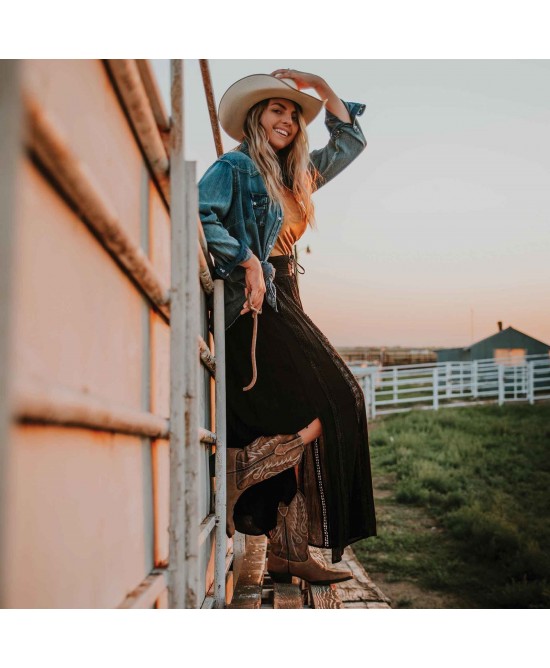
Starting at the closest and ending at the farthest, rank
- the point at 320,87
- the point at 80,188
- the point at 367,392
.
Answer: the point at 80,188 → the point at 320,87 → the point at 367,392

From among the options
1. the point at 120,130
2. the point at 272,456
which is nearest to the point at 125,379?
the point at 120,130

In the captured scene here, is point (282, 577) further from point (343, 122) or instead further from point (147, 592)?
point (343, 122)

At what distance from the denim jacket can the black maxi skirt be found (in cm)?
9

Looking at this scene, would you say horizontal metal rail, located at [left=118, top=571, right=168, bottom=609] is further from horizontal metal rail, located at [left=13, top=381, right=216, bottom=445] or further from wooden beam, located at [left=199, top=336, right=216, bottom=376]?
wooden beam, located at [left=199, top=336, right=216, bottom=376]

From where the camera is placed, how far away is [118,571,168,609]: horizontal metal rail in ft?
2.48

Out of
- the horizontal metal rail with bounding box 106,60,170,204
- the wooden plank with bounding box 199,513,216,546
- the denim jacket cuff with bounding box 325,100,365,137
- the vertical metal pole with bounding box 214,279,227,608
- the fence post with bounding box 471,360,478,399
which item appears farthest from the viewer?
the fence post with bounding box 471,360,478,399

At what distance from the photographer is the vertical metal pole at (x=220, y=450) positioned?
152 cm

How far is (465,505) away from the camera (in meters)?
5.86

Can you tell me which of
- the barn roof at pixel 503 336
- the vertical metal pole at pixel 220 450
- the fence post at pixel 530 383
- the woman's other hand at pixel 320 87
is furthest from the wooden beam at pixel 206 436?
the barn roof at pixel 503 336

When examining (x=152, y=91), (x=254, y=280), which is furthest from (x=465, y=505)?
(x=152, y=91)

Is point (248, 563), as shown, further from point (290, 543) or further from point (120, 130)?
point (120, 130)

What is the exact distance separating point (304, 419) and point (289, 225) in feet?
1.95

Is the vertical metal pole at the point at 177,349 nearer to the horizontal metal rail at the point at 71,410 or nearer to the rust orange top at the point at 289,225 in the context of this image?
the horizontal metal rail at the point at 71,410

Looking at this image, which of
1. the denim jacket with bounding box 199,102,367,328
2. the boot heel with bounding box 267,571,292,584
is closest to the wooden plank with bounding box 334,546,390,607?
the boot heel with bounding box 267,571,292,584
